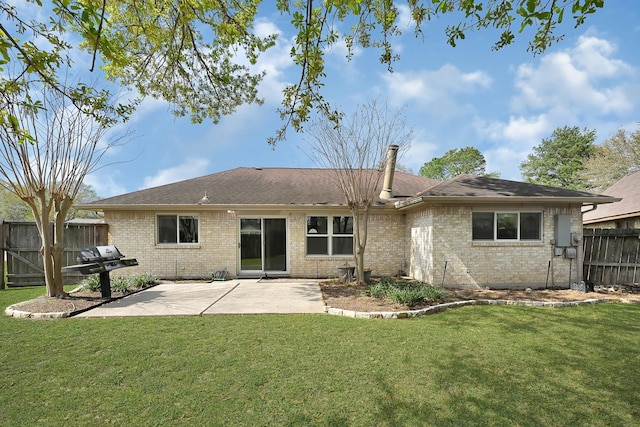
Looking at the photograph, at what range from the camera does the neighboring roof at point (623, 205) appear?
487 inches

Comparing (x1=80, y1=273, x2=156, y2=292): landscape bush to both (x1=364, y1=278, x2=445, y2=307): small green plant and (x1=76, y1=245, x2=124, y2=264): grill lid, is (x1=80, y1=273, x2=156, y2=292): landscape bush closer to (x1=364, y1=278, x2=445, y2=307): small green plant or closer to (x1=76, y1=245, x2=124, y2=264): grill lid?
(x1=76, y1=245, x2=124, y2=264): grill lid

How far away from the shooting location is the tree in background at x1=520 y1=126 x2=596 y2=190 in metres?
37.2

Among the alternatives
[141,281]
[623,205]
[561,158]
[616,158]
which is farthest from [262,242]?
[561,158]

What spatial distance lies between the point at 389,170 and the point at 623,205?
35.2 ft

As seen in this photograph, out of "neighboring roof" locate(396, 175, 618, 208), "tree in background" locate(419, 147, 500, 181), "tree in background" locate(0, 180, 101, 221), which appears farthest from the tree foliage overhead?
"tree in background" locate(419, 147, 500, 181)

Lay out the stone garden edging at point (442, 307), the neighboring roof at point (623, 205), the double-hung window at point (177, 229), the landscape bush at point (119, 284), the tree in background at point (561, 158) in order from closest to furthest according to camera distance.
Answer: the stone garden edging at point (442, 307)
the landscape bush at point (119, 284)
the double-hung window at point (177, 229)
the neighboring roof at point (623, 205)
the tree in background at point (561, 158)

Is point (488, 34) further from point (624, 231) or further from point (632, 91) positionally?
point (632, 91)

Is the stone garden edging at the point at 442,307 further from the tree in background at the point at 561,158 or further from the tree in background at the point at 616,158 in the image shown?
the tree in background at the point at 561,158

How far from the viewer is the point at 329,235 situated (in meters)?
11.5

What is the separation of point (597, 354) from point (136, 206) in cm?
1216

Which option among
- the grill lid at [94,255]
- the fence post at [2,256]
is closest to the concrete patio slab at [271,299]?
the grill lid at [94,255]

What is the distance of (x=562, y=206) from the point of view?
9.41 meters

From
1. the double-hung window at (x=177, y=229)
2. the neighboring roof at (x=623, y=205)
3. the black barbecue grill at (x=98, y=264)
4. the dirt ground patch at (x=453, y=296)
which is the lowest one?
the dirt ground patch at (x=453, y=296)

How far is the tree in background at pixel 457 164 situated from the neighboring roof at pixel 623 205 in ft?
79.5
